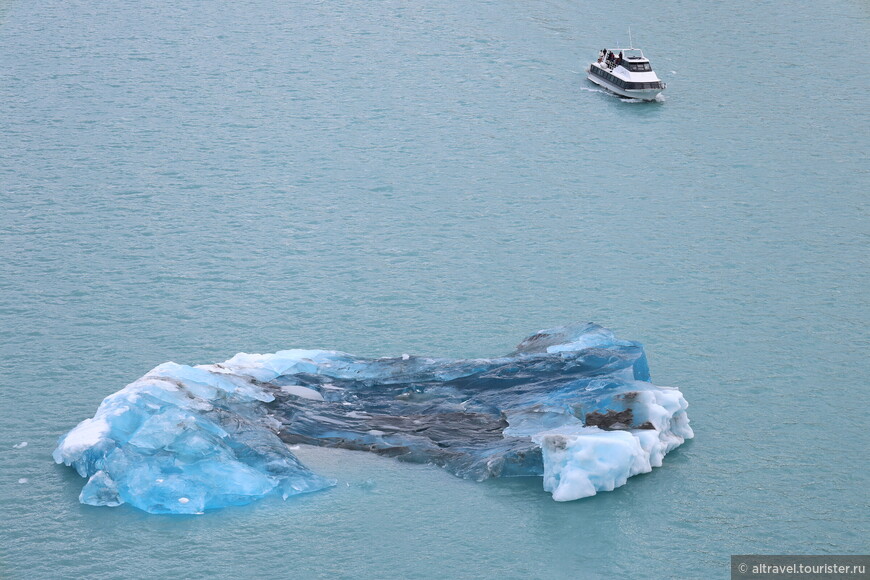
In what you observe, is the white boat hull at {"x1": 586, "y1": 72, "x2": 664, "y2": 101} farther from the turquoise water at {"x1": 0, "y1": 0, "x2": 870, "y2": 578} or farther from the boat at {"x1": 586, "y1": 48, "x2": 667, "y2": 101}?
the turquoise water at {"x1": 0, "y1": 0, "x2": 870, "y2": 578}

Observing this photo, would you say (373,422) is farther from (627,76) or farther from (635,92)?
(627,76)

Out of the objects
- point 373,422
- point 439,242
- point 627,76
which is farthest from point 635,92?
point 373,422

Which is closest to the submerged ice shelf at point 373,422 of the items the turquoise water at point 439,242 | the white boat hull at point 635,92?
the turquoise water at point 439,242

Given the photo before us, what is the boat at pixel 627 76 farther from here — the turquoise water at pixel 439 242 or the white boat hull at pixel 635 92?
the turquoise water at pixel 439 242

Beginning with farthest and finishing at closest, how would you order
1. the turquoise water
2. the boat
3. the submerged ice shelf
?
the boat → the submerged ice shelf → the turquoise water

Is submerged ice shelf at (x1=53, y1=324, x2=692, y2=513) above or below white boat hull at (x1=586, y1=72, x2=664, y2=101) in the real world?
below

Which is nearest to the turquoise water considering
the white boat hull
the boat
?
the white boat hull

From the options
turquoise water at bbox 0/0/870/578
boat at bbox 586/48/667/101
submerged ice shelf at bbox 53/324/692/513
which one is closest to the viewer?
turquoise water at bbox 0/0/870/578
